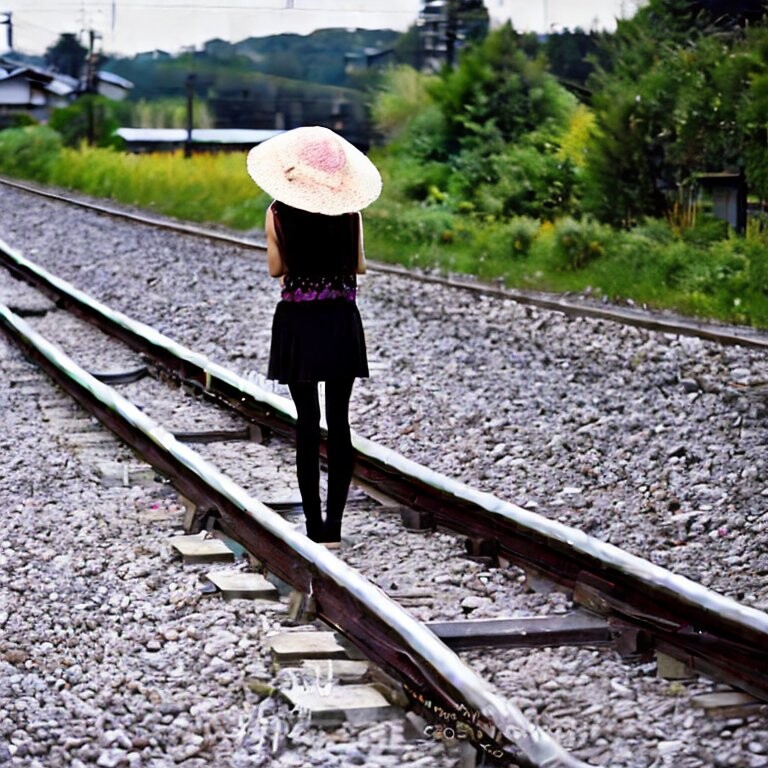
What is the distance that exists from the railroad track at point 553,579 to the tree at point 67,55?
213 ft

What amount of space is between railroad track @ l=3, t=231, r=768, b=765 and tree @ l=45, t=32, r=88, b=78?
6485 cm

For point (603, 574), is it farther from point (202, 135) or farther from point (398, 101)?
point (202, 135)

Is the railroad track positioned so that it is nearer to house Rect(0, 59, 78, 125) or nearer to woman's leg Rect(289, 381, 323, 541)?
woman's leg Rect(289, 381, 323, 541)

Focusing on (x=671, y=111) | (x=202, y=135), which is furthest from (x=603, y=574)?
(x=202, y=135)

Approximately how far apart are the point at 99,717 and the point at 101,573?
157 centimetres

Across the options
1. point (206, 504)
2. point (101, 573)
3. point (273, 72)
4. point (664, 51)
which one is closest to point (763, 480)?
point (206, 504)

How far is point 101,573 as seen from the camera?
5.68 m

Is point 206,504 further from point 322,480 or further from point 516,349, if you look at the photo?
point 516,349

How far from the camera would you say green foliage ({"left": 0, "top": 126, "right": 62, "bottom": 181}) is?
52.1m

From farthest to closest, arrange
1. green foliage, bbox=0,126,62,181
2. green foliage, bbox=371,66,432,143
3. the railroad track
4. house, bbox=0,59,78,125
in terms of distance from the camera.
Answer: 1. house, bbox=0,59,78,125
2. green foliage, bbox=0,126,62,181
3. green foliage, bbox=371,66,432,143
4. the railroad track

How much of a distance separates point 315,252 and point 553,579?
57.5 inches

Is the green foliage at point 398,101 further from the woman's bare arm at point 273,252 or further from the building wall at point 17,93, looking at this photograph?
the building wall at point 17,93

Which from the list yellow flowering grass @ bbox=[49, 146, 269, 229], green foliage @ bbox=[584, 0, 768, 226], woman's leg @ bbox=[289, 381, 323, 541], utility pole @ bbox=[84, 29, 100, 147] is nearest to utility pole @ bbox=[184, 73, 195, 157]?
yellow flowering grass @ bbox=[49, 146, 269, 229]

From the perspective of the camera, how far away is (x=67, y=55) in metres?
76.4
